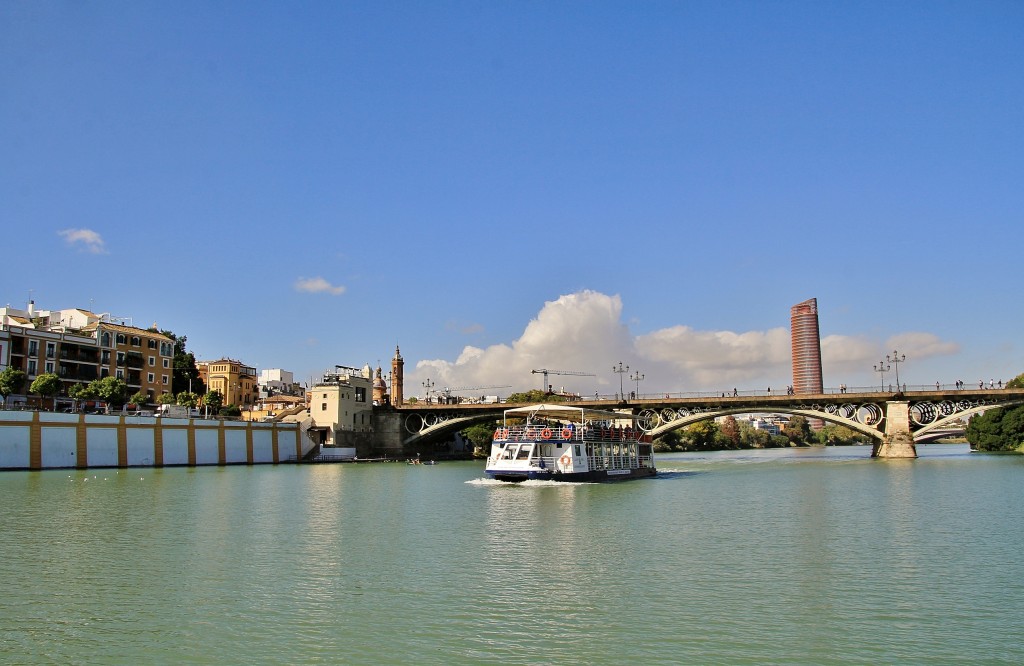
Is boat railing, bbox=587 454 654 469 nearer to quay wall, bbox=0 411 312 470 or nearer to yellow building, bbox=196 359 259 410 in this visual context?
quay wall, bbox=0 411 312 470

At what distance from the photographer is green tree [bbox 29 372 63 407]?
96.9 metres

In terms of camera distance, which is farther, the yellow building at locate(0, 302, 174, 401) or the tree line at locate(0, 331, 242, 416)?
the yellow building at locate(0, 302, 174, 401)

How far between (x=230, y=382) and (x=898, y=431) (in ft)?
422

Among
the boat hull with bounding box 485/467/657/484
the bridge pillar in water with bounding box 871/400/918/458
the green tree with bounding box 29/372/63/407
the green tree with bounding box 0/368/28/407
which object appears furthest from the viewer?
the bridge pillar in water with bounding box 871/400/918/458

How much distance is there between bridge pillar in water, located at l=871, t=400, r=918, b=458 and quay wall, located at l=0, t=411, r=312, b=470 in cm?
8089

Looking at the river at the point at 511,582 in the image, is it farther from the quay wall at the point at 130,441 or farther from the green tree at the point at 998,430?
the green tree at the point at 998,430

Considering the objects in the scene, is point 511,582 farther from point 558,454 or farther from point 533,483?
point 558,454

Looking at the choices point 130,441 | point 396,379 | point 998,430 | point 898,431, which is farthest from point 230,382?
point 998,430

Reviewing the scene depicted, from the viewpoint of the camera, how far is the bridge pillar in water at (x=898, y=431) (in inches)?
4178

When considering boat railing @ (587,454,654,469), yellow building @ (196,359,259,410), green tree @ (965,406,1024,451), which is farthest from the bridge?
yellow building @ (196,359,259,410)

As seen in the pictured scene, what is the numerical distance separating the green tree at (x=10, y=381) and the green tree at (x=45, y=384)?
4.86ft

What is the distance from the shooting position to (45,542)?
113 ft

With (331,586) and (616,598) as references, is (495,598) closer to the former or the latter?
(616,598)

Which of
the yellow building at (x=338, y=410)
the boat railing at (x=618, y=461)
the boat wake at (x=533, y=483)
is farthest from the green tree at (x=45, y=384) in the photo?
the boat railing at (x=618, y=461)
